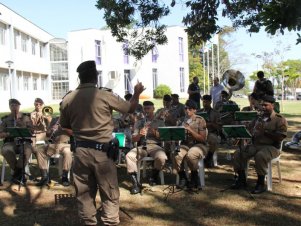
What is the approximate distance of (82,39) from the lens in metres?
44.6

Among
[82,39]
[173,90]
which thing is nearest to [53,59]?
[82,39]

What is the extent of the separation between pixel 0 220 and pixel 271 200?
13.4 feet

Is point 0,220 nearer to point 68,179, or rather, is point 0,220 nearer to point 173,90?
point 68,179

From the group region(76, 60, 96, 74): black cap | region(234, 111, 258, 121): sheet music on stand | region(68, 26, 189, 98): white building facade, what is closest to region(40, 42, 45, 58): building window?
region(68, 26, 189, 98): white building facade

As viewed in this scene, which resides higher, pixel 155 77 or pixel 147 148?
pixel 155 77

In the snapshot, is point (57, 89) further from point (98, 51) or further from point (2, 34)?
point (2, 34)

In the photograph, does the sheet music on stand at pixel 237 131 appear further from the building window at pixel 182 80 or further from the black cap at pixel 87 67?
the building window at pixel 182 80

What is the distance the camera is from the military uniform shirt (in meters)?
4.32

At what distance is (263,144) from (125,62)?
40.1 metres

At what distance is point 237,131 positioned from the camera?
22.4 feet

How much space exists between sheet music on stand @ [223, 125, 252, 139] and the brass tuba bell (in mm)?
6309

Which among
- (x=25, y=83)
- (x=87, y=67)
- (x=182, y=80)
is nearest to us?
(x=87, y=67)

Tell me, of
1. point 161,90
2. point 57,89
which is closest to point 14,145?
point 161,90

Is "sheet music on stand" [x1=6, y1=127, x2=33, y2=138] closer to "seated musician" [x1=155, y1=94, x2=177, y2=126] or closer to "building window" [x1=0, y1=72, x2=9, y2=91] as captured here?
"seated musician" [x1=155, y1=94, x2=177, y2=126]
